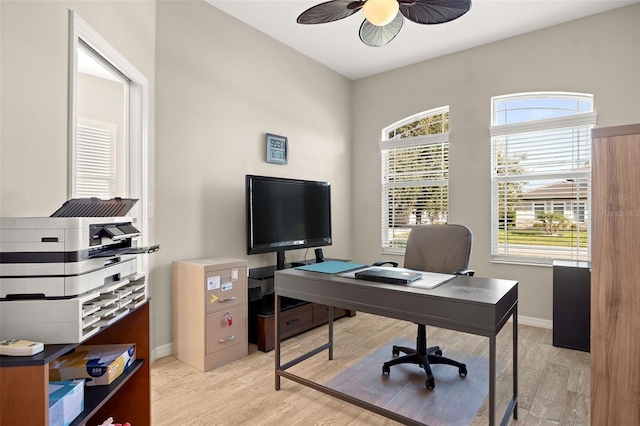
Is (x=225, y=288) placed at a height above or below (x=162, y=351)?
above

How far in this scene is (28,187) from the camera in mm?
1550

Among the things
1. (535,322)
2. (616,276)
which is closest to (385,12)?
(616,276)

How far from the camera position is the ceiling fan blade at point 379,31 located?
228 centimetres

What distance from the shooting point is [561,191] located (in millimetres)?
3650

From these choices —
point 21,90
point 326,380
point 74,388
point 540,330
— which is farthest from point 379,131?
point 74,388

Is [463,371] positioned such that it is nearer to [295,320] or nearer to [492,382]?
[492,382]

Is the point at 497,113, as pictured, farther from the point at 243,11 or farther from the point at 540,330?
the point at 243,11

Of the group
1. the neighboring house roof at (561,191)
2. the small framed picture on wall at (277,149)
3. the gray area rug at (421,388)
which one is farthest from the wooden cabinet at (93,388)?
the neighboring house roof at (561,191)

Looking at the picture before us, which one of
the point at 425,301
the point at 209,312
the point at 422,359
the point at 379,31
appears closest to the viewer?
the point at 425,301

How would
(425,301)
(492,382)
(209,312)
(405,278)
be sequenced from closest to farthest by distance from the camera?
(492,382) → (425,301) → (405,278) → (209,312)

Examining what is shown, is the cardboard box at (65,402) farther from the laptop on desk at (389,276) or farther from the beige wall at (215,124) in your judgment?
the beige wall at (215,124)

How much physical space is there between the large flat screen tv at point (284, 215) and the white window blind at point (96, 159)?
108 centimetres

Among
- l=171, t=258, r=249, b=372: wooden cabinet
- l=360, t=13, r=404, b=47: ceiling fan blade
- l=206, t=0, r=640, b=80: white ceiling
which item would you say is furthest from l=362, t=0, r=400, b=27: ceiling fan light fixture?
l=171, t=258, r=249, b=372: wooden cabinet

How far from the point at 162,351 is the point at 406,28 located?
3815mm
